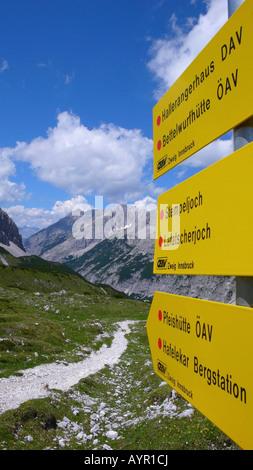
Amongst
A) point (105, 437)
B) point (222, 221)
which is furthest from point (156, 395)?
point (222, 221)

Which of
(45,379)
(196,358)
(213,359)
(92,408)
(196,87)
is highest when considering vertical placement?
(196,87)

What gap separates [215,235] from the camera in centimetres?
391

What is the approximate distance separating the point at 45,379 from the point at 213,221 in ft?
66.1

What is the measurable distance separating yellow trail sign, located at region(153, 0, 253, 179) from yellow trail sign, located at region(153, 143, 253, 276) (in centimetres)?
63

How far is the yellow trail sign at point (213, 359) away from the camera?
127 inches

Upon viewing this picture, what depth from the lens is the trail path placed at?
16406 mm

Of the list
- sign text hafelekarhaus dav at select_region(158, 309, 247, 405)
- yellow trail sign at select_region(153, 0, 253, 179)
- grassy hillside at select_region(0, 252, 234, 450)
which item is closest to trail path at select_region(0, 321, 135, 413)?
grassy hillside at select_region(0, 252, 234, 450)

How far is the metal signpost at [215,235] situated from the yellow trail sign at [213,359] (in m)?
0.01

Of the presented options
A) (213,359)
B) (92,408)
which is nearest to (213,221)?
(213,359)

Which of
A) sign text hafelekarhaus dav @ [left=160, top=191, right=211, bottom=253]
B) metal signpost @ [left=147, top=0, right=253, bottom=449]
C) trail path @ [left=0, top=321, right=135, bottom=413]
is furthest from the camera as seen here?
trail path @ [left=0, top=321, right=135, bottom=413]

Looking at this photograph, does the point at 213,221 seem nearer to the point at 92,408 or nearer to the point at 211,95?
the point at 211,95

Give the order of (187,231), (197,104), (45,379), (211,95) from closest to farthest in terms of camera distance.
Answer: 1. (211,95)
2. (187,231)
3. (197,104)
4. (45,379)

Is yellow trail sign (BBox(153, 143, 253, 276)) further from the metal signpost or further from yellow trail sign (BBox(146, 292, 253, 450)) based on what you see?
yellow trail sign (BBox(146, 292, 253, 450))
